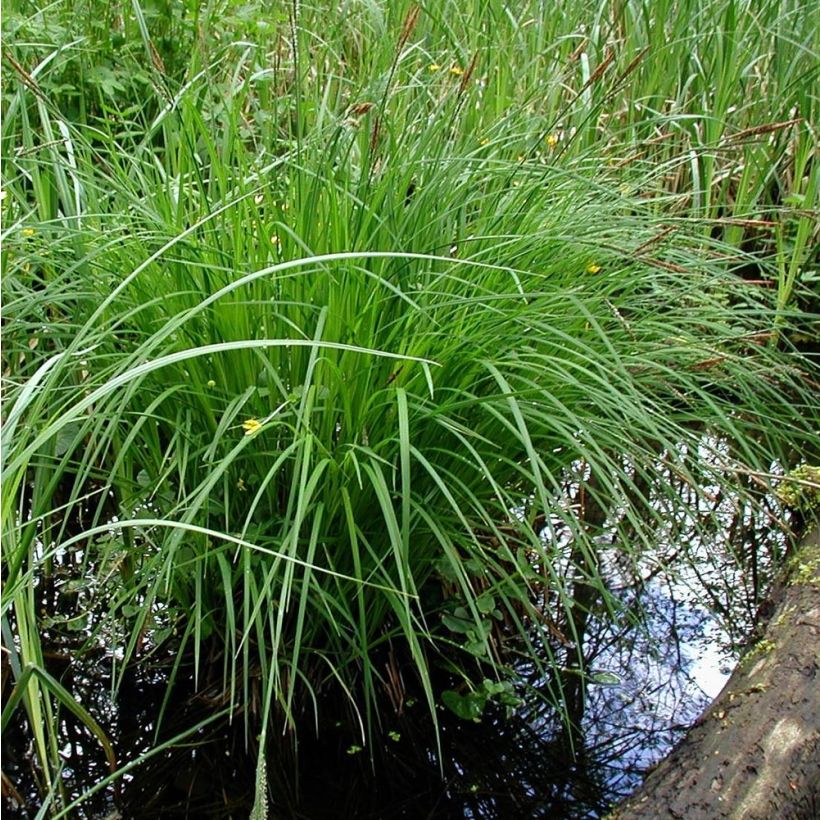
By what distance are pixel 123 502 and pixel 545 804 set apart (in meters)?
1.00

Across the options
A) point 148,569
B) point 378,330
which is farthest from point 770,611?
point 148,569

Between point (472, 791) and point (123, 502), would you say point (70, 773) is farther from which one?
point (472, 791)

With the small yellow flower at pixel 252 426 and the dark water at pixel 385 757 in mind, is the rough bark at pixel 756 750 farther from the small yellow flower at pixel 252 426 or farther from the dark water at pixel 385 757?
the small yellow flower at pixel 252 426

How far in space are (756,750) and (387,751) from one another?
2.33 ft

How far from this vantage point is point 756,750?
186 centimetres

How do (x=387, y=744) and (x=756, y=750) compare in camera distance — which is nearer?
(x=756, y=750)

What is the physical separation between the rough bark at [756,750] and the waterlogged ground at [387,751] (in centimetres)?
26

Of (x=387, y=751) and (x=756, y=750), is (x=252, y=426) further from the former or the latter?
(x=756, y=750)

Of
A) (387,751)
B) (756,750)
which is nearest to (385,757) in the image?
(387,751)

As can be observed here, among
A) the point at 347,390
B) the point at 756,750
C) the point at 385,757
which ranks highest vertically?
the point at 347,390

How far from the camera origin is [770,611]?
2.44m

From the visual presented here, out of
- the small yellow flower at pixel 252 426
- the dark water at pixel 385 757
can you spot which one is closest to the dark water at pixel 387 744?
the dark water at pixel 385 757

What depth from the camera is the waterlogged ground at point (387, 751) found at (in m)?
2.07

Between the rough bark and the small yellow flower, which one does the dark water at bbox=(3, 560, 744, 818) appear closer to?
the rough bark
